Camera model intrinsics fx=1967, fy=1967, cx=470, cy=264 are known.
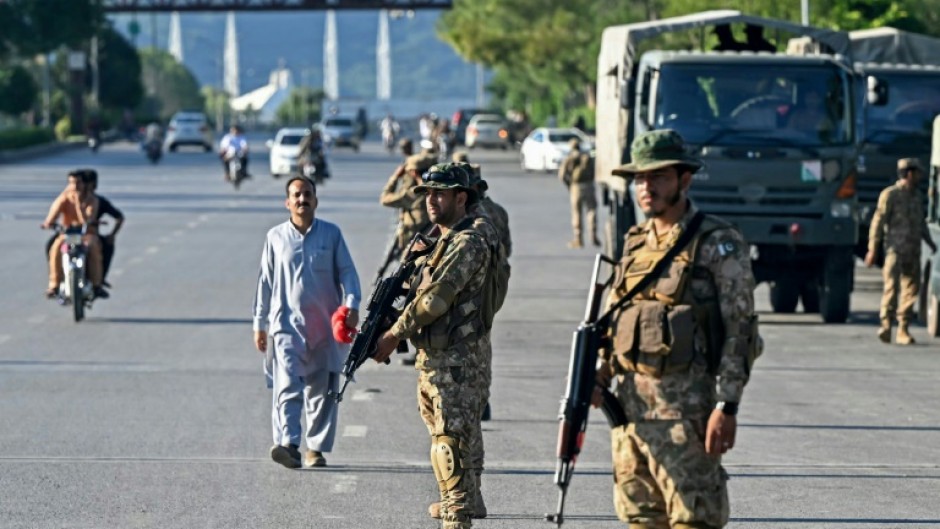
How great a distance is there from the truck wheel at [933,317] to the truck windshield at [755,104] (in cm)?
191

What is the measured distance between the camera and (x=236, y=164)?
4512 cm

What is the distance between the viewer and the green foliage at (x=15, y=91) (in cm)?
8131

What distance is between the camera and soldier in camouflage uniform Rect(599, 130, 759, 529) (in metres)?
6.51

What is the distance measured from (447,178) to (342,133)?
71.8m

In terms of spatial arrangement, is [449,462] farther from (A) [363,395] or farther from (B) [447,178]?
(A) [363,395]

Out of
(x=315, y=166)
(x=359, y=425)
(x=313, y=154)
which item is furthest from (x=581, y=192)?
(x=359, y=425)

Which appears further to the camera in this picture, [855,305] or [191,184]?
[191,184]

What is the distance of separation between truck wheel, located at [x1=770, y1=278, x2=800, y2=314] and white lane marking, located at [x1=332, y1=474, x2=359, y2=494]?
10849 millimetres

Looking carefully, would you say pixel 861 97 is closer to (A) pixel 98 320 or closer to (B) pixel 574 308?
(B) pixel 574 308

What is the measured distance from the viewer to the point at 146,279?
912 inches

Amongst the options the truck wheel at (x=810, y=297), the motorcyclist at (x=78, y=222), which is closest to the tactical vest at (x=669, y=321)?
the motorcyclist at (x=78, y=222)

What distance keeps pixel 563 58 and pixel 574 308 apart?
1965 inches

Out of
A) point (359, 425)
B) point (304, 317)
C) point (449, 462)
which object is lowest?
point (359, 425)

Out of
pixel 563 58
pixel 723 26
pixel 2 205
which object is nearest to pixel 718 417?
pixel 723 26
